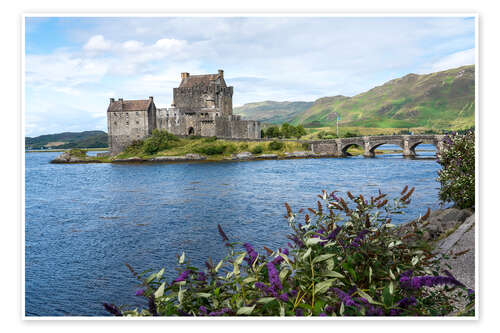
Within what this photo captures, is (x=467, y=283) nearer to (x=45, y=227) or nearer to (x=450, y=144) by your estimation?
(x=450, y=144)

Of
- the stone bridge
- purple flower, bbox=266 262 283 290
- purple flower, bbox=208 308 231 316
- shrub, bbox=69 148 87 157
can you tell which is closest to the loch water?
purple flower, bbox=208 308 231 316

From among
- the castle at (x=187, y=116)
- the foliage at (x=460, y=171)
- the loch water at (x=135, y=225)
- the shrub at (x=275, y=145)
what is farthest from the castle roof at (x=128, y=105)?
the foliage at (x=460, y=171)

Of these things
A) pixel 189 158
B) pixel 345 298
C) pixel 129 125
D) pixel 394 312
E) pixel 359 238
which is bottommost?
pixel 394 312

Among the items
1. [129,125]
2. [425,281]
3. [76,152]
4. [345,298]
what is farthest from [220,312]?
[76,152]

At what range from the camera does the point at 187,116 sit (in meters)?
73.3

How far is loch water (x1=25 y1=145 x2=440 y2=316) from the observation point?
11.0 metres

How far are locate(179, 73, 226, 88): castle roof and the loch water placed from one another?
4208 cm

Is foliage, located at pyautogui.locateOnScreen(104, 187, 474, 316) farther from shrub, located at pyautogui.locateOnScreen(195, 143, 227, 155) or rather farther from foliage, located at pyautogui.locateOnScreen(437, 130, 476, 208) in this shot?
shrub, located at pyautogui.locateOnScreen(195, 143, 227, 155)

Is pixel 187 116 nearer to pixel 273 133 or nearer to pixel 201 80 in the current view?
pixel 201 80

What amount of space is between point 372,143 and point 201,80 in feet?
119

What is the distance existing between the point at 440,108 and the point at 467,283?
19155 cm

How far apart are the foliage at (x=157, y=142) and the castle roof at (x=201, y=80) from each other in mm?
13012

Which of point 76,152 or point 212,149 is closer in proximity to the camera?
point 212,149
